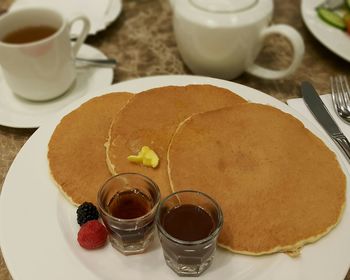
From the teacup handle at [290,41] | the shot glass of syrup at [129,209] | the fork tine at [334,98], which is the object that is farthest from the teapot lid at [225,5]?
the shot glass of syrup at [129,209]

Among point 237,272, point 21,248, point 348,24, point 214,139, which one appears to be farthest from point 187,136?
point 348,24

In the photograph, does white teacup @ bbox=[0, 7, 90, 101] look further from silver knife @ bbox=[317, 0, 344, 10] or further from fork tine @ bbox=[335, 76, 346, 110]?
silver knife @ bbox=[317, 0, 344, 10]

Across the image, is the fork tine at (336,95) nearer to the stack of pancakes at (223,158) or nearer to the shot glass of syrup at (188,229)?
the stack of pancakes at (223,158)

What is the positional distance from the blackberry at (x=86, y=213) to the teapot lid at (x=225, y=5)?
0.72 meters

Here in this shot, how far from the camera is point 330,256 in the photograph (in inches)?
33.2

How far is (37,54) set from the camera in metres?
1.21

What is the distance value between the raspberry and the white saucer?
0.47 meters

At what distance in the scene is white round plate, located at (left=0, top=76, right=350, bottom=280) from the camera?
2.73 feet

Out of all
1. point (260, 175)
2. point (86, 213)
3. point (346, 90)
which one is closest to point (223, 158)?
point (260, 175)

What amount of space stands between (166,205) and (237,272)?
0.21m

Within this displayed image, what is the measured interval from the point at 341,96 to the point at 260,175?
1.71 ft

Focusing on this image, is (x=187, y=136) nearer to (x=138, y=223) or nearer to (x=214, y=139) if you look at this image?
(x=214, y=139)

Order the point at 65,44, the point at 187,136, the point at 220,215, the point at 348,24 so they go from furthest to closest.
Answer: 1. the point at 348,24
2. the point at 65,44
3. the point at 187,136
4. the point at 220,215

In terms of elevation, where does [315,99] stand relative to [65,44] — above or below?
below
